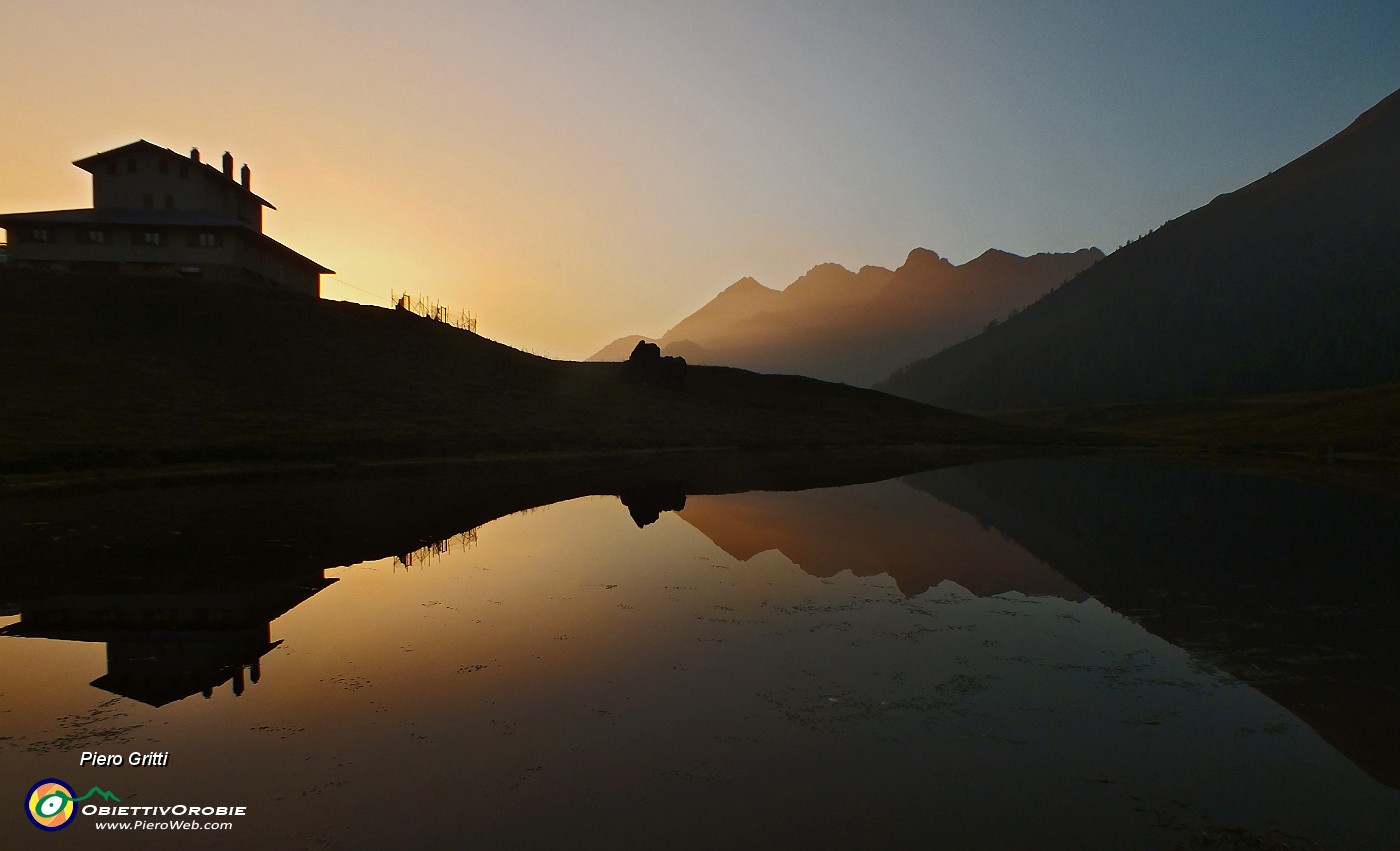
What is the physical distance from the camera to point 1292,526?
117 feet

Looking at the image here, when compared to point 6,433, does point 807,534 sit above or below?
below

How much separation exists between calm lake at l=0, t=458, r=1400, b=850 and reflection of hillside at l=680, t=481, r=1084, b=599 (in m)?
0.33

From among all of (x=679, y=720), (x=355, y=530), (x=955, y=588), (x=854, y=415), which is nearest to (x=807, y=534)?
(x=955, y=588)

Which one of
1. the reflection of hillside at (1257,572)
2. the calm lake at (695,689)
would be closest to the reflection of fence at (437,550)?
the calm lake at (695,689)

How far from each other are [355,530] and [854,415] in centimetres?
9125

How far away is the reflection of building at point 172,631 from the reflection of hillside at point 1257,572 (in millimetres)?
20152

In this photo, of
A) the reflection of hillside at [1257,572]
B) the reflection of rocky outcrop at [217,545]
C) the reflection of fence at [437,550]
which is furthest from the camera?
the reflection of fence at [437,550]

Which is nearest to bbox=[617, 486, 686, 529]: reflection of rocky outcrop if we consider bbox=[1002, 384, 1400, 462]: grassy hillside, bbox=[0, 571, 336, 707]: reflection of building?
bbox=[0, 571, 336, 707]: reflection of building

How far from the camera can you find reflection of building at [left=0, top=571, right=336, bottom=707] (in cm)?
1465

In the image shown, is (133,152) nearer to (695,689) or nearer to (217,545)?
(217,545)

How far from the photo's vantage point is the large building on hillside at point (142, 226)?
84875mm

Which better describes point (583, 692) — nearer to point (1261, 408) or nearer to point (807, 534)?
point (807, 534)

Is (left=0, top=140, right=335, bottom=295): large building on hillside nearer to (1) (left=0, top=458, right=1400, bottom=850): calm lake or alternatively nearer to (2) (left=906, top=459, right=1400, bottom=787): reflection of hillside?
(1) (left=0, top=458, right=1400, bottom=850): calm lake

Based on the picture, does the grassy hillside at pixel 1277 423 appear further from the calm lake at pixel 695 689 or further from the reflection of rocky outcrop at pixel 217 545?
the calm lake at pixel 695 689
